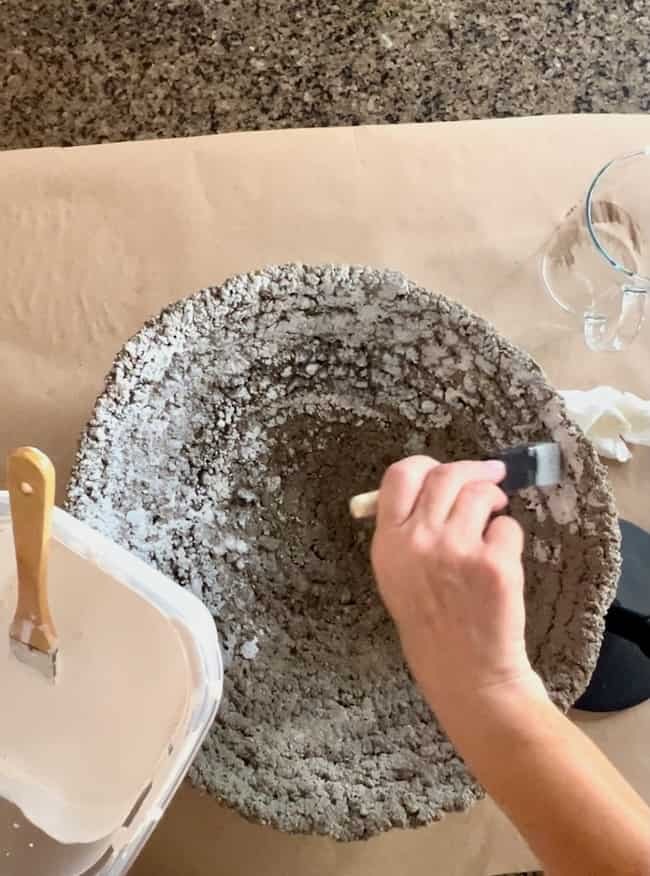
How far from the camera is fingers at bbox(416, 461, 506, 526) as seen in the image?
47 centimetres

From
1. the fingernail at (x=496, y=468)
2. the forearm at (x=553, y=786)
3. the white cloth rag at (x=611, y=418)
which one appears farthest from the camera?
the white cloth rag at (x=611, y=418)

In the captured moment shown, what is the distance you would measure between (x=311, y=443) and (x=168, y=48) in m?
0.39

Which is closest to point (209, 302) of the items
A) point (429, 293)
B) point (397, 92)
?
point (429, 293)

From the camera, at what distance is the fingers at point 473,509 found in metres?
0.47

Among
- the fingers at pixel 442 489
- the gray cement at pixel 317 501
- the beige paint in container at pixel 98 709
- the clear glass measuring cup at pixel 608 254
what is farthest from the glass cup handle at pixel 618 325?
the beige paint in container at pixel 98 709

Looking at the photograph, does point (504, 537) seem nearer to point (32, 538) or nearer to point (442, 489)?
point (442, 489)

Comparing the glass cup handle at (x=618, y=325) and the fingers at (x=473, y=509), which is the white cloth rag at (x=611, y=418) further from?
the fingers at (x=473, y=509)

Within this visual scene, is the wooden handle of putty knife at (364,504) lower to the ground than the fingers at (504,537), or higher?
lower

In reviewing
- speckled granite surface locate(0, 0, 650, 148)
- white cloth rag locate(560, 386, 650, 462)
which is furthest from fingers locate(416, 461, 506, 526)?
speckled granite surface locate(0, 0, 650, 148)

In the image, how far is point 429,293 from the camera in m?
0.59

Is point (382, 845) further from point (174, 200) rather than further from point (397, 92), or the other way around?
point (397, 92)

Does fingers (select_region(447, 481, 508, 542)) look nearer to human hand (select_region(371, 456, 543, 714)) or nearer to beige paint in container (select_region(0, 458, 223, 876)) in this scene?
human hand (select_region(371, 456, 543, 714))

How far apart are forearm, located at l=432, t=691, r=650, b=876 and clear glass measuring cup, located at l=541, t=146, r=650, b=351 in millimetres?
374

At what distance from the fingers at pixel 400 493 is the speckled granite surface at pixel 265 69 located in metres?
0.44
